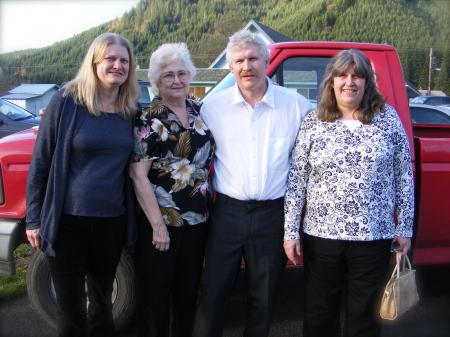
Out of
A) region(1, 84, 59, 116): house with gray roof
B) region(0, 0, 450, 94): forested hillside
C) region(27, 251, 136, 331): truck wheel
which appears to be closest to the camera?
region(27, 251, 136, 331): truck wheel

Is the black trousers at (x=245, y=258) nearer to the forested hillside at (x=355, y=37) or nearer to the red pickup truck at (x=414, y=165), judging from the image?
the red pickup truck at (x=414, y=165)

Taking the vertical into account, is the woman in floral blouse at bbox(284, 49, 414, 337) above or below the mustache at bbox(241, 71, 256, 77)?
below

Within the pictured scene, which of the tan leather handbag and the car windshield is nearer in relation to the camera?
the tan leather handbag

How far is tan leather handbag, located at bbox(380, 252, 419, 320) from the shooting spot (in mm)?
2389

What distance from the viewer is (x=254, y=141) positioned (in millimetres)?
2416

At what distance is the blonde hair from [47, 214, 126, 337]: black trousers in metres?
0.61

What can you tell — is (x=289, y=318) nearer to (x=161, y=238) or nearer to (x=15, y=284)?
(x=161, y=238)

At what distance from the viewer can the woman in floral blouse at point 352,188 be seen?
2309mm

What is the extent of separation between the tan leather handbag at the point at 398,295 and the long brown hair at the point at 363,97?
84 centimetres

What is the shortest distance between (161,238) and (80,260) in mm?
482

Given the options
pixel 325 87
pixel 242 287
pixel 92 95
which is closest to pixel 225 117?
pixel 325 87

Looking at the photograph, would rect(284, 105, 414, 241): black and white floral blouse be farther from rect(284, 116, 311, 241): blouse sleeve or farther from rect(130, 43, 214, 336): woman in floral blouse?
rect(130, 43, 214, 336): woman in floral blouse

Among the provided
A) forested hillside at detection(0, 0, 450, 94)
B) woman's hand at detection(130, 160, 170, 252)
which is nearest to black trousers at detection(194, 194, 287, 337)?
woman's hand at detection(130, 160, 170, 252)

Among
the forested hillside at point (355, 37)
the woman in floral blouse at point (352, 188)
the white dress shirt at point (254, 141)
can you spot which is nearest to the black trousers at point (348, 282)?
the woman in floral blouse at point (352, 188)
